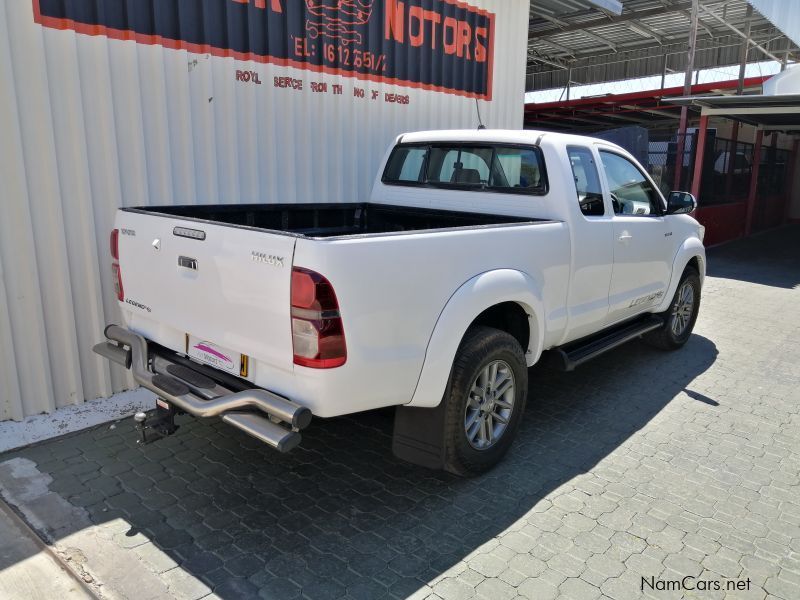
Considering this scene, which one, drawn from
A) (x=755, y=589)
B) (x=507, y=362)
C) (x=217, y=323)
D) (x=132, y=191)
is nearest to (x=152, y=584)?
(x=217, y=323)

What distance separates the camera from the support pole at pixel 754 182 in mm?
15539

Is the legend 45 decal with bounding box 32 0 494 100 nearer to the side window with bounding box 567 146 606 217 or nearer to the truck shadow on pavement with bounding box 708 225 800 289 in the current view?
the side window with bounding box 567 146 606 217

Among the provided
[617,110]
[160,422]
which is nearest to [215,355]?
[160,422]

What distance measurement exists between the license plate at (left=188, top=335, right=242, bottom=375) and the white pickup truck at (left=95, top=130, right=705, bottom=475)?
0.01 m

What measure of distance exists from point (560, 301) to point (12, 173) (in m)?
3.72

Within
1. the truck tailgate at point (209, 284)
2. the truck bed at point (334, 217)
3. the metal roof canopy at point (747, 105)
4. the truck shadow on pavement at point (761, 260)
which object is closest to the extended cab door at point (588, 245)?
the truck bed at point (334, 217)

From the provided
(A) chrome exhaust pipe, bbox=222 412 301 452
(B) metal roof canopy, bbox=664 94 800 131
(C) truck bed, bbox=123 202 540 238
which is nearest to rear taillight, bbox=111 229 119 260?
(C) truck bed, bbox=123 202 540 238

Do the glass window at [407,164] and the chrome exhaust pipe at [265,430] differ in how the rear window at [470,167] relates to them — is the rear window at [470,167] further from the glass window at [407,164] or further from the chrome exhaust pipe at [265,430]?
the chrome exhaust pipe at [265,430]

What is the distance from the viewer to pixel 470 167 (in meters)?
4.65

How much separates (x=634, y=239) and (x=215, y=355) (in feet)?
11.0

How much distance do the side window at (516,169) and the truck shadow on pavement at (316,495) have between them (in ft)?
5.54

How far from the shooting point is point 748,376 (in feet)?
18.2

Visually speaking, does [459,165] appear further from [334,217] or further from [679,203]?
[679,203]

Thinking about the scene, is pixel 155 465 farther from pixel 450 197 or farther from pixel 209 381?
pixel 450 197
